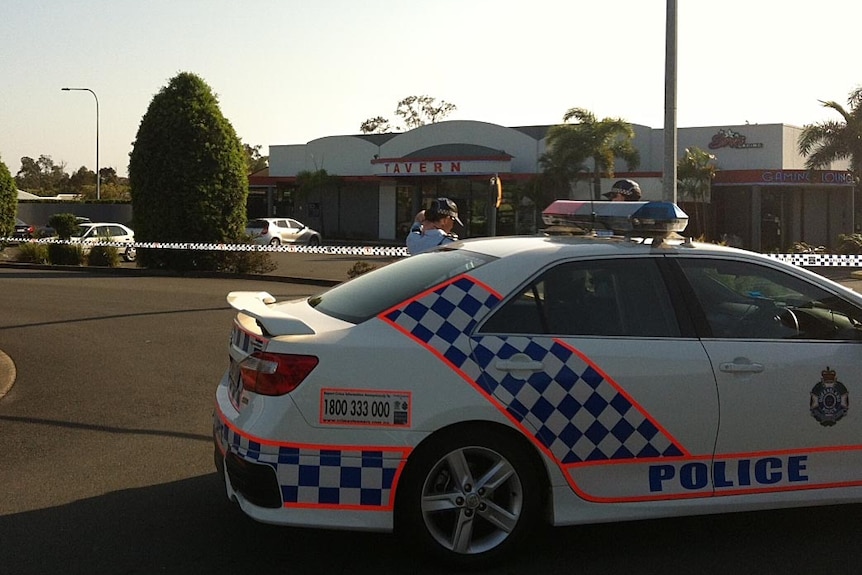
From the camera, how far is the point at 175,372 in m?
9.94

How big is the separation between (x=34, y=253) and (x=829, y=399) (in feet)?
88.4

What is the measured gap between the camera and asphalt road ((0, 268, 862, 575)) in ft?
15.7

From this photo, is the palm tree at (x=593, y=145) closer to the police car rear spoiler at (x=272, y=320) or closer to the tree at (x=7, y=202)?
the tree at (x=7, y=202)

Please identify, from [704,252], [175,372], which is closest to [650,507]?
[704,252]

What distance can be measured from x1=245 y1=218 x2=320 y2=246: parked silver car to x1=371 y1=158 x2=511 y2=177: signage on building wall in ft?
22.2

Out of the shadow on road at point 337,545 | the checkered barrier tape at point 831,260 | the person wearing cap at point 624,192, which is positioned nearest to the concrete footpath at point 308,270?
the checkered barrier tape at point 831,260

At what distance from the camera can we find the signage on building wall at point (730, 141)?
41344mm

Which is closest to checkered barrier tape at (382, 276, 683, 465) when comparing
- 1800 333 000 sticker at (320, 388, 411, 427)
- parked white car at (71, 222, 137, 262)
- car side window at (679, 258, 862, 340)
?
1800 333 000 sticker at (320, 388, 411, 427)

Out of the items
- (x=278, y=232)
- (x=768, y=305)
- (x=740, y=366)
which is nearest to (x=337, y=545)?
(x=740, y=366)

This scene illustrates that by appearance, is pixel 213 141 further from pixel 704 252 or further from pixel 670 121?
pixel 704 252

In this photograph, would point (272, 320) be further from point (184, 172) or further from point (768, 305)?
point (184, 172)

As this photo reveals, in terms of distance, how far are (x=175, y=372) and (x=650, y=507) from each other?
6.29 metres

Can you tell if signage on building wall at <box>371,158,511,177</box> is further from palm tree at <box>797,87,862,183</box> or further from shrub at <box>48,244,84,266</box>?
shrub at <box>48,244,84,266</box>

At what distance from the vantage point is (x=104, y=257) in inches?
1046
